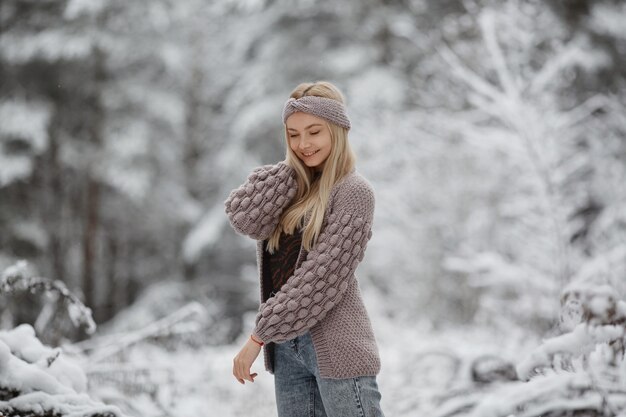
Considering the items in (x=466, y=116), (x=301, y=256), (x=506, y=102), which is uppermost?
(x=466, y=116)

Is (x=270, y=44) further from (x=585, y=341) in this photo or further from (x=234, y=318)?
(x=585, y=341)

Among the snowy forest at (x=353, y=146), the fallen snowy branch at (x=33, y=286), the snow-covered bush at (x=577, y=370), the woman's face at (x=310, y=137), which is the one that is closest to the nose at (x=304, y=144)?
the woman's face at (x=310, y=137)

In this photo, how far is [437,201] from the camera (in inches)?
264

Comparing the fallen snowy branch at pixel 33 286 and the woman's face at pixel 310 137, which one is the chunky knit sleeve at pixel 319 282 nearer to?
the woman's face at pixel 310 137

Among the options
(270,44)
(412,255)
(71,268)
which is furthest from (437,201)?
(71,268)

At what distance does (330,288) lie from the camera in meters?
1.55

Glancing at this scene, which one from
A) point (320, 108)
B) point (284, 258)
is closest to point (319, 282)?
point (284, 258)

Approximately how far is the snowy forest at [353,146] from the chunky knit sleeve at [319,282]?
1670 mm

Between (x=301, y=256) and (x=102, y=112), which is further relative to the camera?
(x=102, y=112)

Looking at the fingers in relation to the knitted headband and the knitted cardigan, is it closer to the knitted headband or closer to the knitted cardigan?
the knitted cardigan

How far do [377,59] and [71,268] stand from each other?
18.9 feet

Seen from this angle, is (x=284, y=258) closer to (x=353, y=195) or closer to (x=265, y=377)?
(x=353, y=195)

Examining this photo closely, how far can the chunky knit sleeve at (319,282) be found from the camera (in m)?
1.53

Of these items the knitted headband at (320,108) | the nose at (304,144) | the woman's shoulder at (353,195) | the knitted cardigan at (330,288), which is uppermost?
the knitted headband at (320,108)
